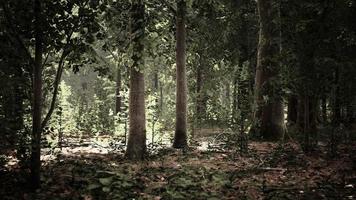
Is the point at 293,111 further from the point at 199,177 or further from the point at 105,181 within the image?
the point at 105,181

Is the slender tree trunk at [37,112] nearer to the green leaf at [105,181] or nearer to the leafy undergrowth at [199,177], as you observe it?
the leafy undergrowth at [199,177]

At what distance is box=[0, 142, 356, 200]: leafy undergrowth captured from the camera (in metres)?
7.64

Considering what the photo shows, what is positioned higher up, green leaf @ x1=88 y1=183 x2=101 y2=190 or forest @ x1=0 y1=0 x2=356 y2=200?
forest @ x1=0 y1=0 x2=356 y2=200

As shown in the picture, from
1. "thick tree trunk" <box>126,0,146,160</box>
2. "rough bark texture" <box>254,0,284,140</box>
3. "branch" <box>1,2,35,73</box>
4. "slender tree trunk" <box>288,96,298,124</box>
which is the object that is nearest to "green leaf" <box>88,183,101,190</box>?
"branch" <box>1,2,35,73</box>

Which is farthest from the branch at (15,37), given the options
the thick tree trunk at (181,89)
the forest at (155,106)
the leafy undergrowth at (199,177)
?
the thick tree trunk at (181,89)

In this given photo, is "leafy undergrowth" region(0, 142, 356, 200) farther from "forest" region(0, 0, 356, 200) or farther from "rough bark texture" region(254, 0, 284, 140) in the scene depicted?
"rough bark texture" region(254, 0, 284, 140)

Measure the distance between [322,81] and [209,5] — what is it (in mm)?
4153

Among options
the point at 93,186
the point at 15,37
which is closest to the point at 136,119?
the point at 93,186

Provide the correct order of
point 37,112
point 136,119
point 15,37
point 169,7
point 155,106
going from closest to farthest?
point 37,112 → point 15,37 → point 136,119 → point 169,7 → point 155,106

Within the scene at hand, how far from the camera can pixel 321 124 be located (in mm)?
24141

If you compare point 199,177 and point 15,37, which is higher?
point 15,37

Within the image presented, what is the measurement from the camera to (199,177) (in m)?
9.31

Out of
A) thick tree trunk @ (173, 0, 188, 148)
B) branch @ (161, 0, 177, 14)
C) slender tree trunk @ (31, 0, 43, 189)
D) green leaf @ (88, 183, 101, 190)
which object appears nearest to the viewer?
slender tree trunk @ (31, 0, 43, 189)

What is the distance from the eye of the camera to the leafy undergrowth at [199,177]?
7639 mm
